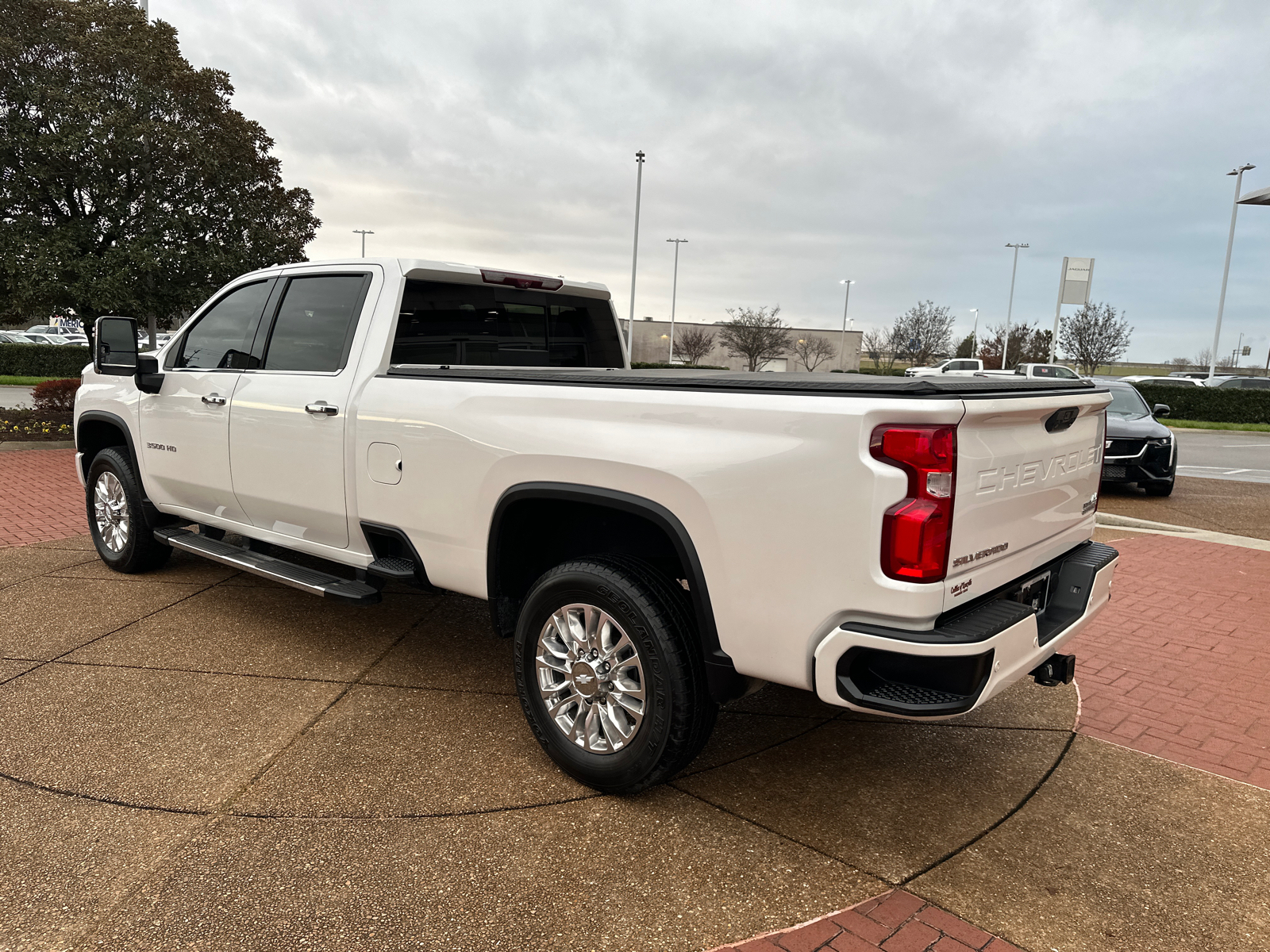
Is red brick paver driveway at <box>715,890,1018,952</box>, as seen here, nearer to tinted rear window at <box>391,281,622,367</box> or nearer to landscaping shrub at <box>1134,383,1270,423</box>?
tinted rear window at <box>391,281,622,367</box>

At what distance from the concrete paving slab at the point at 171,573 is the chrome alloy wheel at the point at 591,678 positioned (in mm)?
3492

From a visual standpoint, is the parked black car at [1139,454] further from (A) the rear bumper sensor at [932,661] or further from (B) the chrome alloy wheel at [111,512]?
(B) the chrome alloy wheel at [111,512]

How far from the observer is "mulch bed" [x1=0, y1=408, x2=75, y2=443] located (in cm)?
1277

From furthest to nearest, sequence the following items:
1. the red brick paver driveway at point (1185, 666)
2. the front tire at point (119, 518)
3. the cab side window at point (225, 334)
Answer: the front tire at point (119, 518) < the cab side window at point (225, 334) < the red brick paver driveway at point (1185, 666)

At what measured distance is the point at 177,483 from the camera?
198 inches

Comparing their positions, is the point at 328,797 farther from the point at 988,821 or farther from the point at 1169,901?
the point at 1169,901

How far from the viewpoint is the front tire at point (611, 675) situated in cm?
285

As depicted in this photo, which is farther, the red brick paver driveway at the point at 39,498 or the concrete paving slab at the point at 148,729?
the red brick paver driveway at the point at 39,498

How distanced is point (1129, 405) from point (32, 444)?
50.5 ft

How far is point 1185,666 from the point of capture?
462 cm

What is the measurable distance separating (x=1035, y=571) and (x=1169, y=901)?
1.06 m

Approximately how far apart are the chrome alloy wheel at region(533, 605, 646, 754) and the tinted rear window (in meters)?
1.67

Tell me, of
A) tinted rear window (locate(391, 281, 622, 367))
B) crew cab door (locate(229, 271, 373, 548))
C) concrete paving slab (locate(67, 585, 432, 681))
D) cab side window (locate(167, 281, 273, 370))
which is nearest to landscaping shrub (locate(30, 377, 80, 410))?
concrete paving slab (locate(67, 585, 432, 681))

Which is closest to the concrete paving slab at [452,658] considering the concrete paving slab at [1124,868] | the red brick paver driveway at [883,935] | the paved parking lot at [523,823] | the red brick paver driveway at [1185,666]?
the paved parking lot at [523,823]
